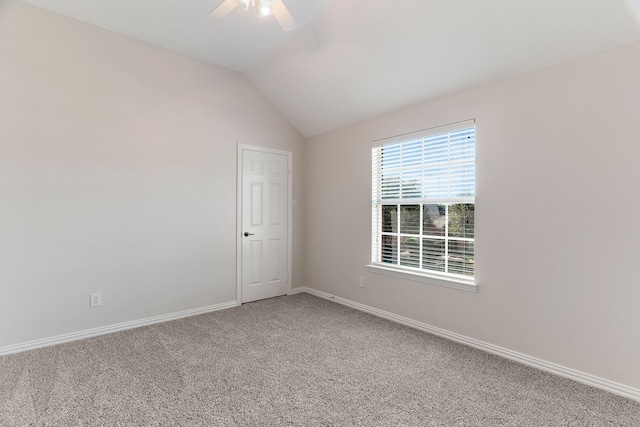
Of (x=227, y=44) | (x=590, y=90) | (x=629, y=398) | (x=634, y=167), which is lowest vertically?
(x=629, y=398)

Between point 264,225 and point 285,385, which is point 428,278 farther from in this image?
point 264,225

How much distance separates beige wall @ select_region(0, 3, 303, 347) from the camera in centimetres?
276

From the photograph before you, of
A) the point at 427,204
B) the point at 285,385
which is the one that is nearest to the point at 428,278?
the point at 427,204

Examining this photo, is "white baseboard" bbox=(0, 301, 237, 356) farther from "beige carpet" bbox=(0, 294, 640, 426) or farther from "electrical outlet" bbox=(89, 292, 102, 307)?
"electrical outlet" bbox=(89, 292, 102, 307)

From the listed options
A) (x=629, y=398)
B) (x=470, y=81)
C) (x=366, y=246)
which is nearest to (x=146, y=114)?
(x=366, y=246)

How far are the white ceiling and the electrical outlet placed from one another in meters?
2.60

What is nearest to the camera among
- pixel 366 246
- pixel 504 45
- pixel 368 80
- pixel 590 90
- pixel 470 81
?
pixel 590 90

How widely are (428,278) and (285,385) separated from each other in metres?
1.71

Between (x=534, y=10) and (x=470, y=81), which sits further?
(x=470, y=81)

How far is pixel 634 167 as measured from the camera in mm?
2066

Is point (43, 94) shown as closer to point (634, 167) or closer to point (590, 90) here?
point (590, 90)

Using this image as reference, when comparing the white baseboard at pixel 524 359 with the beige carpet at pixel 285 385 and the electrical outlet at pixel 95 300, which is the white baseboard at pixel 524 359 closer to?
the beige carpet at pixel 285 385

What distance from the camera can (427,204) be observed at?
10.8ft

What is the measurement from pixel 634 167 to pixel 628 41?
32.0 inches
